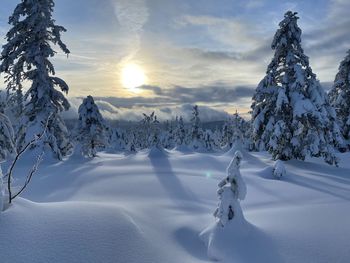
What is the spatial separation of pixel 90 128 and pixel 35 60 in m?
8.93

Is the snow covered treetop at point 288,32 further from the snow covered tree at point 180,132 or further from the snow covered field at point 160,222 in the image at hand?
the snow covered tree at point 180,132

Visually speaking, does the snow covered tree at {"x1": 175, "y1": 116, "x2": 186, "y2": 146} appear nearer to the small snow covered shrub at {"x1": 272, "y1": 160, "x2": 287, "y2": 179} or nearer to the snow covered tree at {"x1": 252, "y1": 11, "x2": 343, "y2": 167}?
the snow covered tree at {"x1": 252, "y1": 11, "x2": 343, "y2": 167}

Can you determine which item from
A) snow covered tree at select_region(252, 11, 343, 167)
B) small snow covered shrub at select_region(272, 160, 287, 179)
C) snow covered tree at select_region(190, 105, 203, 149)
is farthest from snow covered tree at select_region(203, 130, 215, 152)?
small snow covered shrub at select_region(272, 160, 287, 179)

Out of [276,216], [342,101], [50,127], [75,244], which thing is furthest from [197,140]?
[75,244]

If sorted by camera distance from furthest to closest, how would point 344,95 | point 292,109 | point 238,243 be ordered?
point 344,95 < point 292,109 < point 238,243

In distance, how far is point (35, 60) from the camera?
66.4ft

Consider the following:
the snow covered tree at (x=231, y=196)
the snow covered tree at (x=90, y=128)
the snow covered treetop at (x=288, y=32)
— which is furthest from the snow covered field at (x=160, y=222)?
the snow covered tree at (x=90, y=128)

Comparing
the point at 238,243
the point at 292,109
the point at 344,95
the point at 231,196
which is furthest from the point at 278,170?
the point at 344,95

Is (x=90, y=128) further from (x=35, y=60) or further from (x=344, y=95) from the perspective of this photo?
(x=344, y=95)

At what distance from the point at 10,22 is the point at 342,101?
25057 millimetres

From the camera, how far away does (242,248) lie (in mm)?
6480

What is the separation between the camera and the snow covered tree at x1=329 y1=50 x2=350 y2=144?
2873 cm

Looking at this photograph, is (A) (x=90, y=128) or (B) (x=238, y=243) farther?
(A) (x=90, y=128)

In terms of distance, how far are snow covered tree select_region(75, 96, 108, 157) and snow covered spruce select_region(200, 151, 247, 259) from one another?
69.2 feet
